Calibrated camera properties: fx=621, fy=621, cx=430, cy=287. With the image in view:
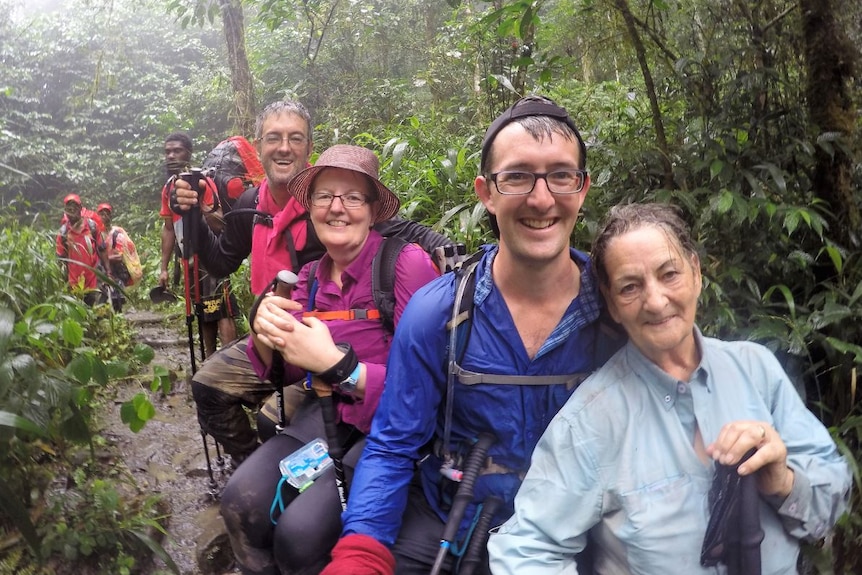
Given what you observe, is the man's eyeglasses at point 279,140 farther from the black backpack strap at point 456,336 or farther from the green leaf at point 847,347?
the green leaf at point 847,347

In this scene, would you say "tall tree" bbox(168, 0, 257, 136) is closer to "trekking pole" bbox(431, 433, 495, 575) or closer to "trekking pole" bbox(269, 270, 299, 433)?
"trekking pole" bbox(269, 270, 299, 433)

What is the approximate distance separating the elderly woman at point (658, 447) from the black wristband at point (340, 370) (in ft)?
2.53

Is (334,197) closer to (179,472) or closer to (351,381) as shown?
(351,381)

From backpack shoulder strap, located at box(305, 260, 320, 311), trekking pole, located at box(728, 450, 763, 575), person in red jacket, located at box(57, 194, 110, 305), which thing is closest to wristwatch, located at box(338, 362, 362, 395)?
backpack shoulder strap, located at box(305, 260, 320, 311)

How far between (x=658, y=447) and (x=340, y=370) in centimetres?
109

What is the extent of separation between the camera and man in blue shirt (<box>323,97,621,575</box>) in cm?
194

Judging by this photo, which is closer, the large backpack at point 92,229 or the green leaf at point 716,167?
the green leaf at point 716,167

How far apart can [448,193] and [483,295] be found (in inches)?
119

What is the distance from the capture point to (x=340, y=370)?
222 cm

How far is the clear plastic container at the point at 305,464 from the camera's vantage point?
245 centimetres

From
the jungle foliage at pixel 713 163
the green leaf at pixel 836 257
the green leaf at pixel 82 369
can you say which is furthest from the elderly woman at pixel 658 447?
the green leaf at pixel 82 369

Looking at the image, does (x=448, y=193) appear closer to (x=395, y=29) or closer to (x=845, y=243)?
(x=845, y=243)

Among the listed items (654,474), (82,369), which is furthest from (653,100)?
(82,369)

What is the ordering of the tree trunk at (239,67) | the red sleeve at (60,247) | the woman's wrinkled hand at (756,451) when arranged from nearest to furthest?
the woman's wrinkled hand at (756,451) < the red sleeve at (60,247) < the tree trunk at (239,67)
